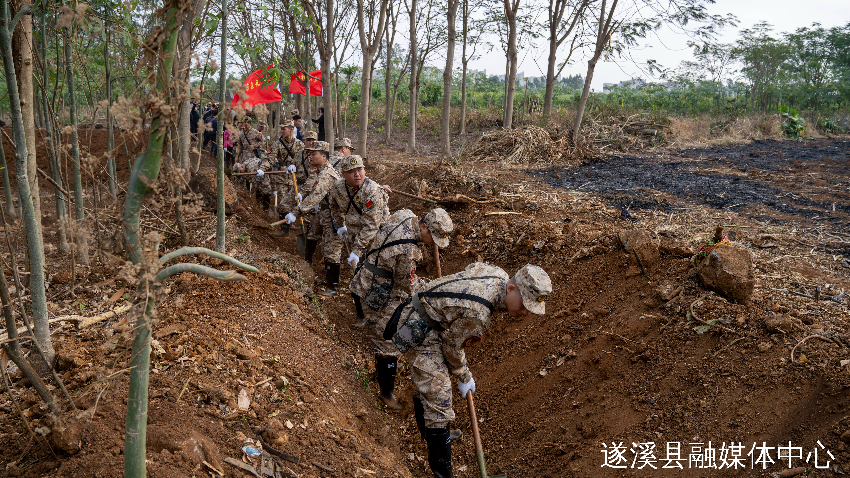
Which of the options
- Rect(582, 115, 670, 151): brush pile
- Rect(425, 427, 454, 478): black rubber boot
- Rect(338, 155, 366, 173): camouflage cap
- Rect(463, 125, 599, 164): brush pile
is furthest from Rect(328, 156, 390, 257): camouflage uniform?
Rect(582, 115, 670, 151): brush pile

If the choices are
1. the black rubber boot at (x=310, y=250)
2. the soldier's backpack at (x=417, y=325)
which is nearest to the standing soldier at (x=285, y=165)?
the black rubber boot at (x=310, y=250)

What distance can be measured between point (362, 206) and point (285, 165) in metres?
4.33

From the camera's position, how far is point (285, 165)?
940cm

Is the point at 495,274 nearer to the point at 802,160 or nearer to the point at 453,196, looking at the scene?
the point at 453,196

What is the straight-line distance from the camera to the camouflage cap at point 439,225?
13.3ft

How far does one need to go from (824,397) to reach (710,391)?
2.02 feet

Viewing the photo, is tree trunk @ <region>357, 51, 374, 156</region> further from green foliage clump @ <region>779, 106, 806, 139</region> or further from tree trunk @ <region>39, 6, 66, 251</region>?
green foliage clump @ <region>779, 106, 806, 139</region>

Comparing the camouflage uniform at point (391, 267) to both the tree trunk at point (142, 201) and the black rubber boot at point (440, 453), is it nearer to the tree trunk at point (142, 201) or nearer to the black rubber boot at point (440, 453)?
the black rubber boot at point (440, 453)

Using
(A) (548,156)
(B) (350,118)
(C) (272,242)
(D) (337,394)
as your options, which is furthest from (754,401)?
(B) (350,118)

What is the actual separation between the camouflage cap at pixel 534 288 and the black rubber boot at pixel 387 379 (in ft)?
5.77

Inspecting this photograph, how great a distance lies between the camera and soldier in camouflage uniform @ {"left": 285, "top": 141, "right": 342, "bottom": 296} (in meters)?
6.30

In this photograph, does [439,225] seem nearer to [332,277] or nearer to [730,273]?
[730,273]

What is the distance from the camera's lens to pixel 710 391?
3508 mm

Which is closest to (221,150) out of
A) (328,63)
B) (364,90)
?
(328,63)
